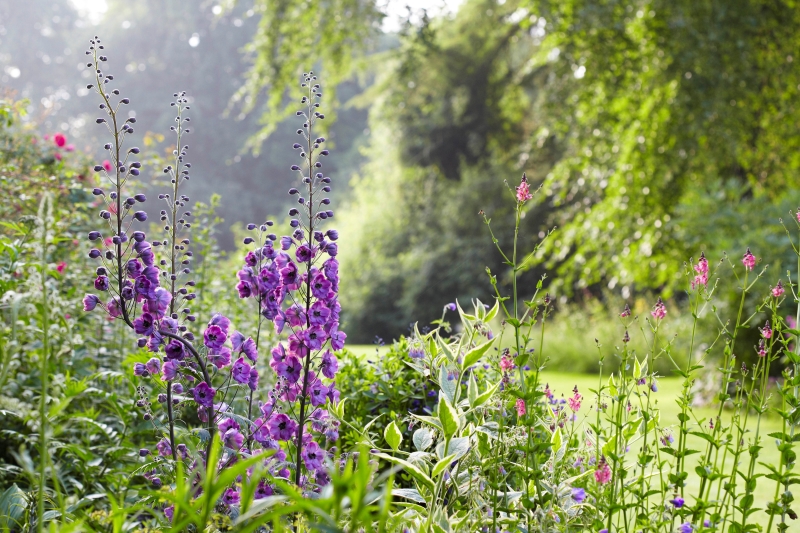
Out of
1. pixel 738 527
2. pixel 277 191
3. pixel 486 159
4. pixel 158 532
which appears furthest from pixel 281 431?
pixel 277 191

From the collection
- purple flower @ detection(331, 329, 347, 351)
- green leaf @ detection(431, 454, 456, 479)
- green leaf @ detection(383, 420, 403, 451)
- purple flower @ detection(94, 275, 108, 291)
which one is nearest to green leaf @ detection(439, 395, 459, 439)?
green leaf @ detection(431, 454, 456, 479)

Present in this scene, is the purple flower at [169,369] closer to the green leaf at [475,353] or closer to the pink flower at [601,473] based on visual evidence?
the green leaf at [475,353]

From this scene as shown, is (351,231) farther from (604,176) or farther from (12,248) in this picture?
(12,248)

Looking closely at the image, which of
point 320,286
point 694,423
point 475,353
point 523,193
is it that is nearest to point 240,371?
point 320,286

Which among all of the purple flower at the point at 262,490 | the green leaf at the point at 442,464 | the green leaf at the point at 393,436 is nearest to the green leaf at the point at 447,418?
the green leaf at the point at 442,464

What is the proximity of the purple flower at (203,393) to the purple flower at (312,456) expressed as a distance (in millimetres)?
286

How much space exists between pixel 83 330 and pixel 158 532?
2.39 metres

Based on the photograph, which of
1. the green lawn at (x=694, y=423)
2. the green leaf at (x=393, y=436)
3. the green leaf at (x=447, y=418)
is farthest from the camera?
the green lawn at (x=694, y=423)

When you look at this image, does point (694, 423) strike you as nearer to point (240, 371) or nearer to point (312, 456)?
point (312, 456)

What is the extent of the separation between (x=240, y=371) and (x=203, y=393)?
3.9 inches

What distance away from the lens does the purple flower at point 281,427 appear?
1.62 m

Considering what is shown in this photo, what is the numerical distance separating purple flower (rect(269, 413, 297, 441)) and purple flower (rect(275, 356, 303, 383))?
0.10 meters

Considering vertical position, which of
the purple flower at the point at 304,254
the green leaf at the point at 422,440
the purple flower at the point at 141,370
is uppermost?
the purple flower at the point at 304,254

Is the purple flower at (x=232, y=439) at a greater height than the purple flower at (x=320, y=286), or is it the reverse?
the purple flower at (x=320, y=286)
